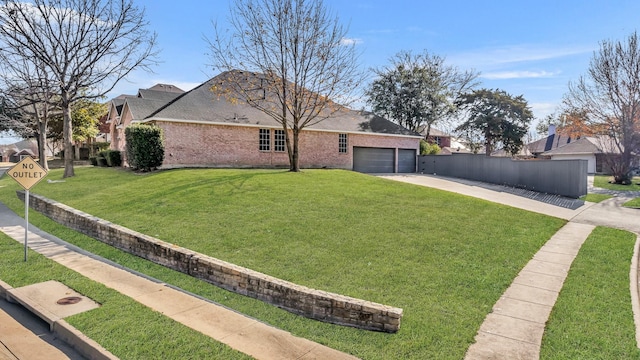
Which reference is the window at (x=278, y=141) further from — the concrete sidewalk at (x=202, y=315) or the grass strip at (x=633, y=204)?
the grass strip at (x=633, y=204)

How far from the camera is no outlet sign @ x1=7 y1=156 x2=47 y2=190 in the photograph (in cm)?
742

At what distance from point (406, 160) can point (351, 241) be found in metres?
20.9

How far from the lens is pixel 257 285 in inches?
221

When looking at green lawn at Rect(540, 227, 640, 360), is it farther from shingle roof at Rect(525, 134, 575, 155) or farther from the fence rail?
shingle roof at Rect(525, 134, 575, 155)

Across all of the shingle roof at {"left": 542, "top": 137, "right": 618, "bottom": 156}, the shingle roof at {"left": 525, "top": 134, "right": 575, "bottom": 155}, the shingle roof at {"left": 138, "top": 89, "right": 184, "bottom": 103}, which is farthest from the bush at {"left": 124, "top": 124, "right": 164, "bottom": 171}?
the shingle roof at {"left": 525, "top": 134, "right": 575, "bottom": 155}

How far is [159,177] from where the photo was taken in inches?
605

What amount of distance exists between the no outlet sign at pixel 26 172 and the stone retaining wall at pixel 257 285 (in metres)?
1.77

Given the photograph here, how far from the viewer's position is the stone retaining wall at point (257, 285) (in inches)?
182

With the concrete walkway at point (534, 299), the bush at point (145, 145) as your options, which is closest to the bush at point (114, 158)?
the bush at point (145, 145)

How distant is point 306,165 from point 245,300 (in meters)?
17.6

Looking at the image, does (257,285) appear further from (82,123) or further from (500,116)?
(500,116)

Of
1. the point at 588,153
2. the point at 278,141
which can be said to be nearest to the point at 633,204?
the point at 278,141

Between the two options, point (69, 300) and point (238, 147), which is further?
point (238, 147)

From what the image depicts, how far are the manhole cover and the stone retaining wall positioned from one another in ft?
5.61
